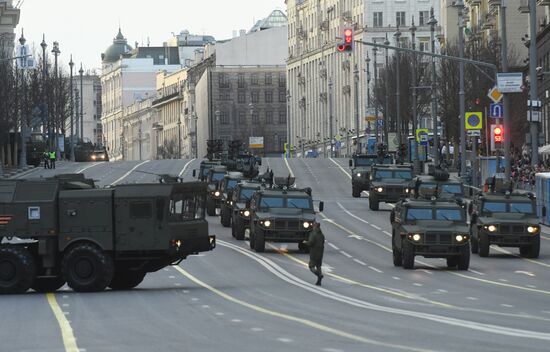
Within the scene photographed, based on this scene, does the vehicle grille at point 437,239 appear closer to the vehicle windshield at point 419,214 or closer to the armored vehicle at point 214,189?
the vehicle windshield at point 419,214

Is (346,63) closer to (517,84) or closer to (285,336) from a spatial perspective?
(517,84)

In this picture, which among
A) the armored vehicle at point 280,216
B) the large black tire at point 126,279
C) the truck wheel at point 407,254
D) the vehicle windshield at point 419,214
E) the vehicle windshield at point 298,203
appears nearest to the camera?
the large black tire at point 126,279

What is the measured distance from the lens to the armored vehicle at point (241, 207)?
58119 mm

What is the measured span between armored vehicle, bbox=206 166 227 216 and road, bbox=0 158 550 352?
14.7 metres

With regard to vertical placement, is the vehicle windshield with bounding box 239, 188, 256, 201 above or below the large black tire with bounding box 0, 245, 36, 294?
above

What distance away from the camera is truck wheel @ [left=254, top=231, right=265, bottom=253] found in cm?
5214

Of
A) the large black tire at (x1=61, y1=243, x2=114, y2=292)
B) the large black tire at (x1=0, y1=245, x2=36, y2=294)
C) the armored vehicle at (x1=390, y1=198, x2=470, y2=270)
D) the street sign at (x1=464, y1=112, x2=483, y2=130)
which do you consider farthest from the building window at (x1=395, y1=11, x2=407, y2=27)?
the large black tire at (x1=0, y1=245, x2=36, y2=294)

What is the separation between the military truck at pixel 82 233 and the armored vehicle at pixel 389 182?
3636 cm

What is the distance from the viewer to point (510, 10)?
125 meters

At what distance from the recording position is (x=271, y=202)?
53.2 m

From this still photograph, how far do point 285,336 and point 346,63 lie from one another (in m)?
163

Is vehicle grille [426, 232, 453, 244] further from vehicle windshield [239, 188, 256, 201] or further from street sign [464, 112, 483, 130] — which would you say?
street sign [464, 112, 483, 130]

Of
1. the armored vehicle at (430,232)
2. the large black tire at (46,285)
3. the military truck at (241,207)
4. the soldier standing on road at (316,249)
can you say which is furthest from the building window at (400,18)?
the large black tire at (46,285)

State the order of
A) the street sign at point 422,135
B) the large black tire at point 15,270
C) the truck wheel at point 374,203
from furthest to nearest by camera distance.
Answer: the street sign at point 422,135 → the truck wheel at point 374,203 → the large black tire at point 15,270
